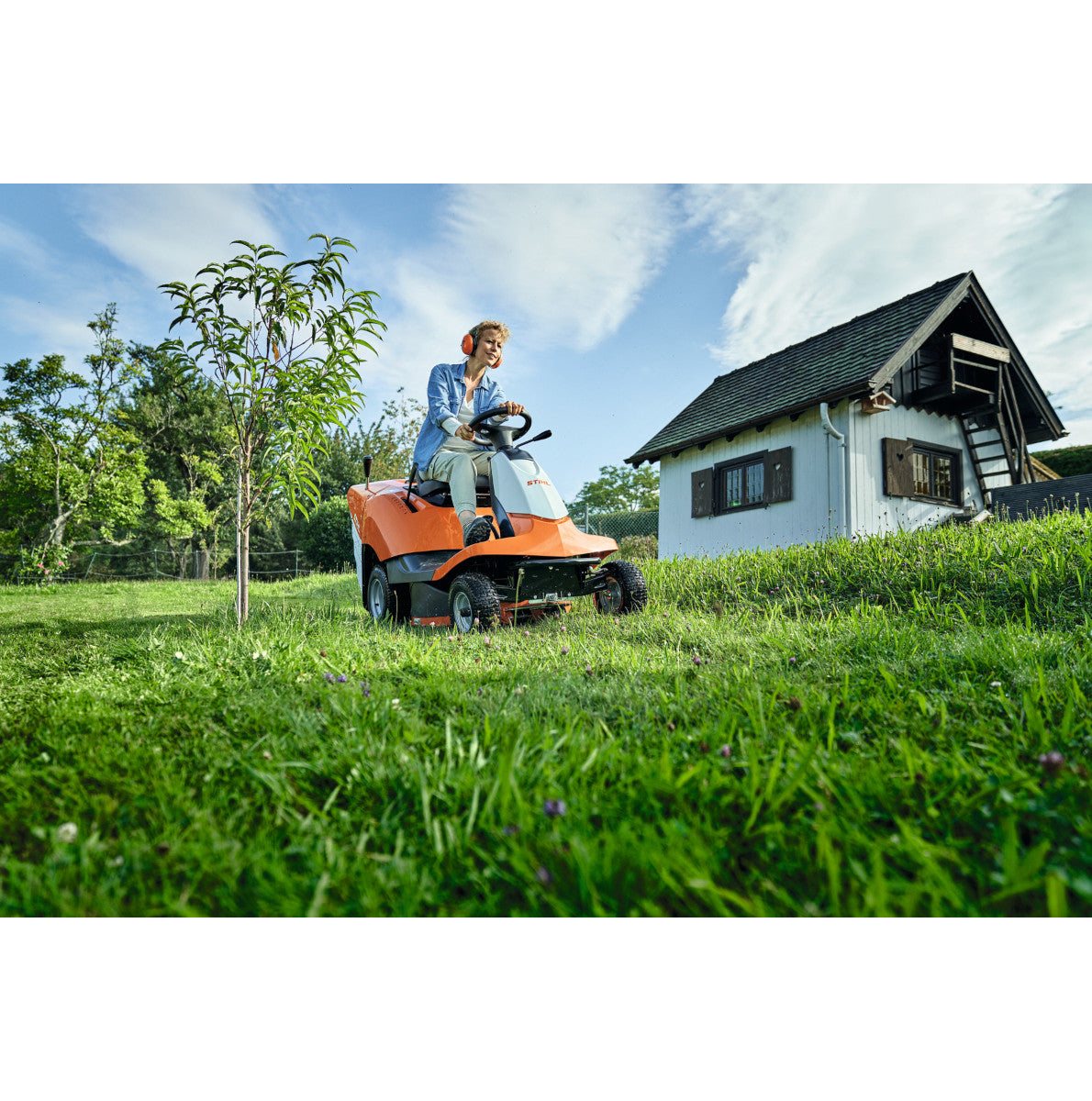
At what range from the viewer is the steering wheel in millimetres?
3523

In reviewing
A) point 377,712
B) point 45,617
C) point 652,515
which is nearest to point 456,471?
point 377,712

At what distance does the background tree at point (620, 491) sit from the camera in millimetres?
25828

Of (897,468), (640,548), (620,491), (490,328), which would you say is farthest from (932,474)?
(620,491)

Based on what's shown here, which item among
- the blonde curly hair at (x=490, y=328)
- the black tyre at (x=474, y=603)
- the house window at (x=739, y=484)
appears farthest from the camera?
the house window at (x=739, y=484)

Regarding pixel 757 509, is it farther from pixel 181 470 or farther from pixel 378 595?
pixel 181 470

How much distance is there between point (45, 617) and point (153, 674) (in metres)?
3.44

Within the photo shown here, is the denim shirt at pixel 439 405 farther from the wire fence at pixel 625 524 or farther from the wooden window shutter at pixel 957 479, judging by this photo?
the wire fence at pixel 625 524

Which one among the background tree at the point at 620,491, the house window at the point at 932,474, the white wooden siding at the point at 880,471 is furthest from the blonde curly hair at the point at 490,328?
the background tree at the point at 620,491

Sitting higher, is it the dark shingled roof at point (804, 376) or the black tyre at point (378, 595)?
the dark shingled roof at point (804, 376)

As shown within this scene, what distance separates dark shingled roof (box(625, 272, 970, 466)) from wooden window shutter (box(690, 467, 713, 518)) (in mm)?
584

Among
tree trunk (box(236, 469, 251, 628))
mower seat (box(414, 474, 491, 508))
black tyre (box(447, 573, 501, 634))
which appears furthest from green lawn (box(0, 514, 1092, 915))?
mower seat (box(414, 474, 491, 508))

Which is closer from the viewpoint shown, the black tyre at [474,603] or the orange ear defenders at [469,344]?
the black tyre at [474,603]

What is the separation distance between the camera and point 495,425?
368 centimetres

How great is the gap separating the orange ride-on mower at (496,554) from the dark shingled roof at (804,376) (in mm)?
6143
